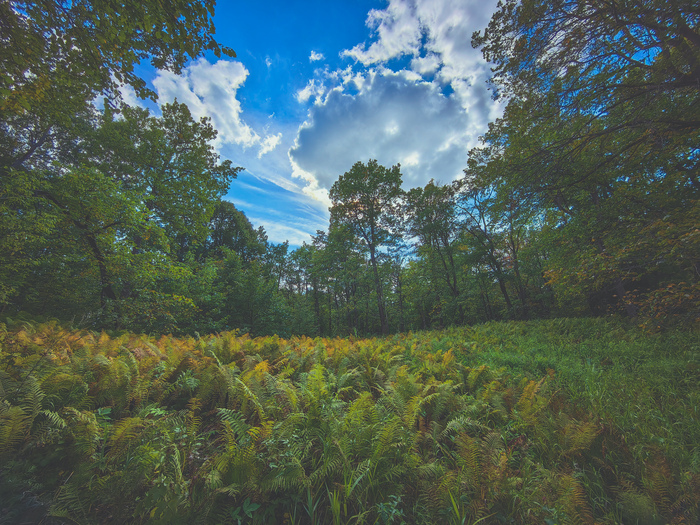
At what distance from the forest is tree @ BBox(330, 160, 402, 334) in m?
7.14

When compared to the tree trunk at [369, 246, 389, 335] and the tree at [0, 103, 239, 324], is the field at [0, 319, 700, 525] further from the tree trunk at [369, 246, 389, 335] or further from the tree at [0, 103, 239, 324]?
the tree trunk at [369, 246, 389, 335]

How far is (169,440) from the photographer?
1.82 metres

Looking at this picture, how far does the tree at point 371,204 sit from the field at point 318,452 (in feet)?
39.2

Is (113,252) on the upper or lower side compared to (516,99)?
lower

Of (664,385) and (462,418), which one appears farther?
(664,385)

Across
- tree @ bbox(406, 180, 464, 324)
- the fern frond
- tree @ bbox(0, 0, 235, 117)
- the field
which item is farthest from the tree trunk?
the fern frond

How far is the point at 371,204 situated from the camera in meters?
14.9


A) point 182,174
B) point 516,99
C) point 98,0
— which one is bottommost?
point 98,0

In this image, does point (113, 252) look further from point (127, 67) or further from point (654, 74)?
point (654, 74)

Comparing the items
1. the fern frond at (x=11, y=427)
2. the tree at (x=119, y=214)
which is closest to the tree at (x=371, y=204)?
the tree at (x=119, y=214)

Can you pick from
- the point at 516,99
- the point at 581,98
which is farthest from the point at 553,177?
the point at 516,99

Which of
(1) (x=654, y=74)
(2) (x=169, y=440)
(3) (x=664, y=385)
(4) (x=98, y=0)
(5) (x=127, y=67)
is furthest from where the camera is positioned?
(1) (x=654, y=74)

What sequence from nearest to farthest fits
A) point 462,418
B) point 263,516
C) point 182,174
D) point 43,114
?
1. point 263,516
2. point 462,418
3. point 43,114
4. point 182,174

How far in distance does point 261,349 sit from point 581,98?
8231 mm
